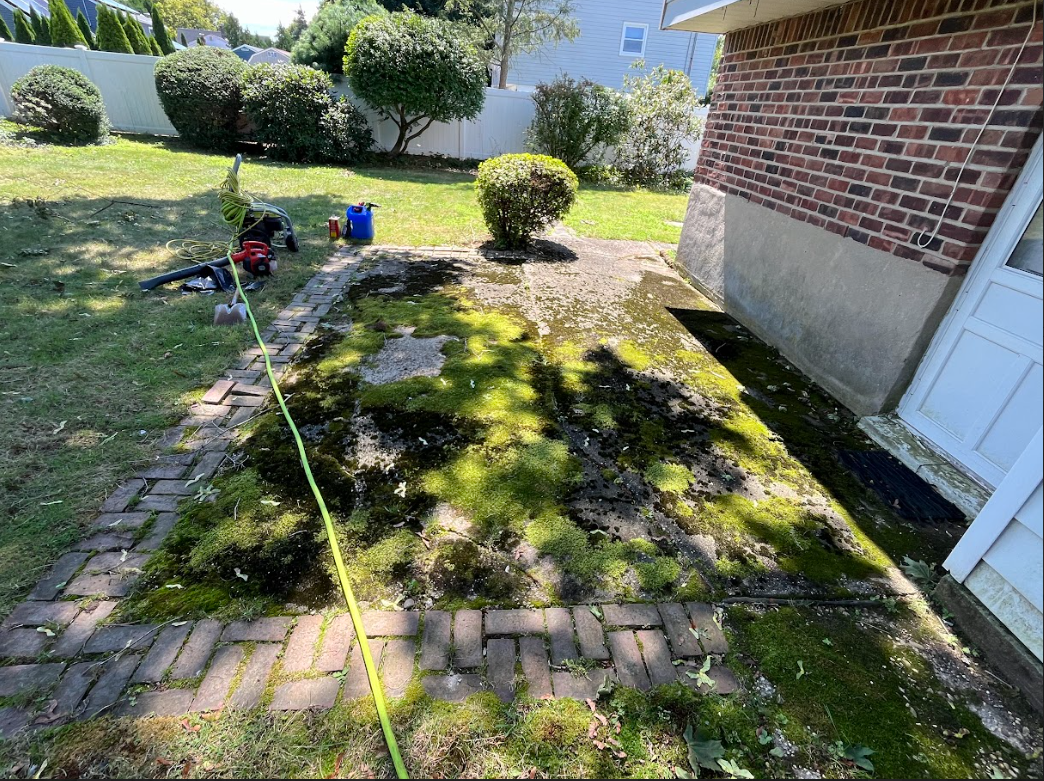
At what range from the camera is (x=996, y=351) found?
2.60 m

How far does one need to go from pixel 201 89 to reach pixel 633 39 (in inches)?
581

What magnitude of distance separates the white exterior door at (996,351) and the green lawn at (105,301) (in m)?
4.29

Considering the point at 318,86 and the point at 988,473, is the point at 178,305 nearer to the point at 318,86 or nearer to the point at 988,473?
the point at 988,473

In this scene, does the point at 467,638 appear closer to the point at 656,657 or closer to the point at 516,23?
the point at 656,657

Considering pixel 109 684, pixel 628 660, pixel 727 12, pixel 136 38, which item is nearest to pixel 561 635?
pixel 628 660

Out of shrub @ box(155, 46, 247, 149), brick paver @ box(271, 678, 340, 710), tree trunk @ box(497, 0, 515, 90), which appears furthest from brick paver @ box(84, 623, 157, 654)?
tree trunk @ box(497, 0, 515, 90)

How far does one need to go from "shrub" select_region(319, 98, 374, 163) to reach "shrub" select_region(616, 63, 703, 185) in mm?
6137

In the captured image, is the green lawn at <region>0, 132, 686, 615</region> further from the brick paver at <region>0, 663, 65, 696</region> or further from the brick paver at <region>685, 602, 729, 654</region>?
the brick paver at <region>685, 602, 729, 654</region>

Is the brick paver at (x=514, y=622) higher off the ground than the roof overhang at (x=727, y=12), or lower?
lower

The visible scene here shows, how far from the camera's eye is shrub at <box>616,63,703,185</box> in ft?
39.1

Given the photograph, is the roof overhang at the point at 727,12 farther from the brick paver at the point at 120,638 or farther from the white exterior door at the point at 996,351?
the brick paver at the point at 120,638

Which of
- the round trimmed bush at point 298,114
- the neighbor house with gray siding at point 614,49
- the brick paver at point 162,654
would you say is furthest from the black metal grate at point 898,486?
the neighbor house with gray siding at point 614,49

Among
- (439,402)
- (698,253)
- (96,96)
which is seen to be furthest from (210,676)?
Answer: (96,96)

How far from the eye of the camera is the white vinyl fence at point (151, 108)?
1095 cm
